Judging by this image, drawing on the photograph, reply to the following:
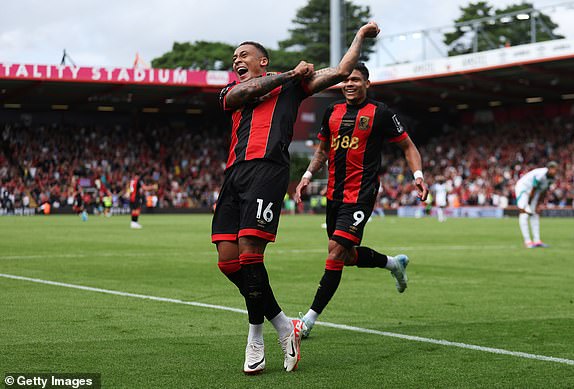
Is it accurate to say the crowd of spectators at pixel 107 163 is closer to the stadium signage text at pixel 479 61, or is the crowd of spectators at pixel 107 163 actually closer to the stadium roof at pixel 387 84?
the stadium roof at pixel 387 84

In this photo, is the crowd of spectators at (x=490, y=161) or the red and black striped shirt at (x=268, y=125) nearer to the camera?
the red and black striped shirt at (x=268, y=125)

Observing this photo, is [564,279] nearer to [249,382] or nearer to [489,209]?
[249,382]

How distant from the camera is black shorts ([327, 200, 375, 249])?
788 cm

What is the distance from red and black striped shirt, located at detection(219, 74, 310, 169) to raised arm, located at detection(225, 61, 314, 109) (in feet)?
0.31

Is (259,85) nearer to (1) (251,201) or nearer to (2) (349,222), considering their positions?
(1) (251,201)

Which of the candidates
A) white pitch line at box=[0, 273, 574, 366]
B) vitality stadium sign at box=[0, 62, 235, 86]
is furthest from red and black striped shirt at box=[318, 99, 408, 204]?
vitality stadium sign at box=[0, 62, 235, 86]

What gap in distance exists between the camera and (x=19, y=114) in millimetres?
58062

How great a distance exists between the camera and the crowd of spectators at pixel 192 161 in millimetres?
53562

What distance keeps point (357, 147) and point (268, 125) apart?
7.05 ft

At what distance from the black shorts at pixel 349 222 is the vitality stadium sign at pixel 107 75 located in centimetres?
4237

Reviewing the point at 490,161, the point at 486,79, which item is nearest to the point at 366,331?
the point at 486,79

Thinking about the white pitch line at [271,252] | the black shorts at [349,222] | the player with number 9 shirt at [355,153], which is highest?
the player with number 9 shirt at [355,153]

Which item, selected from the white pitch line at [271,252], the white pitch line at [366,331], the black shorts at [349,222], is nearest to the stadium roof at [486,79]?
the white pitch line at [271,252]

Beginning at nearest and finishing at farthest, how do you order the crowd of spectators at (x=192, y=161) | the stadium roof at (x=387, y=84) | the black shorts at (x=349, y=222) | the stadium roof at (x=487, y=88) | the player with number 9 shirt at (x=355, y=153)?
the black shorts at (x=349, y=222) < the player with number 9 shirt at (x=355, y=153) < the stadium roof at (x=387, y=84) < the stadium roof at (x=487, y=88) < the crowd of spectators at (x=192, y=161)
